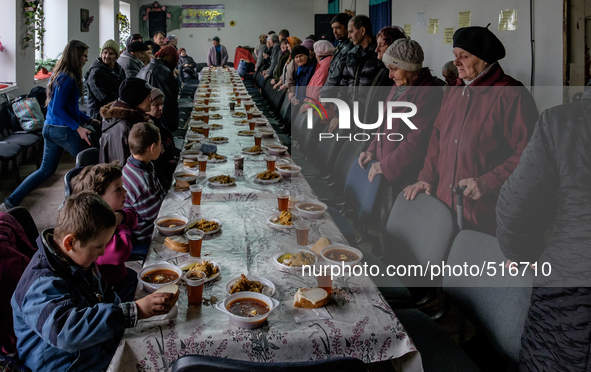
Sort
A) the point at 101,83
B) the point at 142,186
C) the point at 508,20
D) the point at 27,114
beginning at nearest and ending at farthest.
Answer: the point at 142,186, the point at 508,20, the point at 101,83, the point at 27,114

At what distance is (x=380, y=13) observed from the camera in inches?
359

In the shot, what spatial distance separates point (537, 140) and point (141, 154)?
190cm

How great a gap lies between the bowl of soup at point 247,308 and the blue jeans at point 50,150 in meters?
3.27

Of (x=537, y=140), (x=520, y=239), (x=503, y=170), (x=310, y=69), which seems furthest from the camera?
(x=310, y=69)

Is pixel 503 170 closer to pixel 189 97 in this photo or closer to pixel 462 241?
pixel 462 241

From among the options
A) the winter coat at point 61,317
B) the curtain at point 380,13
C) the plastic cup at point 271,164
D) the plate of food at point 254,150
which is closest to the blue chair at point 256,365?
the winter coat at point 61,317

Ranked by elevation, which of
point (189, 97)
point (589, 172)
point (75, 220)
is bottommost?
point (75, 220)

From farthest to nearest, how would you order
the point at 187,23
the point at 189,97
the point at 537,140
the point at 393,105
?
1. the point at 187,23
2. the point at 189,97
3. the point at 393,105
4. the point at 537,140

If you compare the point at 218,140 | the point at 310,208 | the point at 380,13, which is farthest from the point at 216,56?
the point at 310,208

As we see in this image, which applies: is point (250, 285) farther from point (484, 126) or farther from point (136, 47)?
point (136, 47)

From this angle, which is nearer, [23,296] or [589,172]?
[589,172]

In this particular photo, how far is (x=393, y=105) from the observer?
10.2ft

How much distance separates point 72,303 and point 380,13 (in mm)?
8895

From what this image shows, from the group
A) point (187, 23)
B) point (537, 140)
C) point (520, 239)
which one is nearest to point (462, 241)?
point (520, 239)
